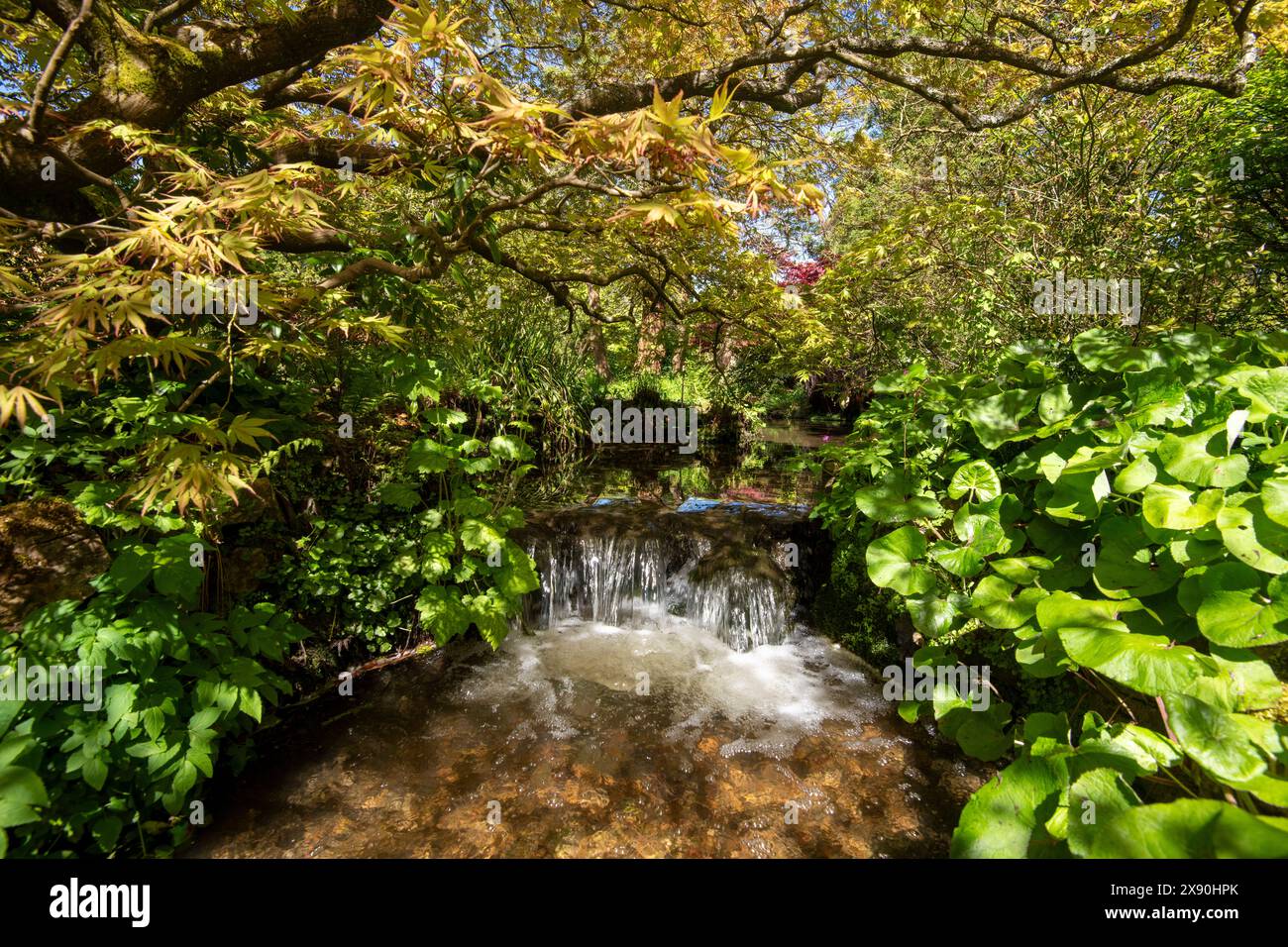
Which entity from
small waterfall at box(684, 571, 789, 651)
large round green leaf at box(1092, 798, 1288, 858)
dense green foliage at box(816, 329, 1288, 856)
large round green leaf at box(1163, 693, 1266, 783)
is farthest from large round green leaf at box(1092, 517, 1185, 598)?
small waterfall at box(684, 571, 789, 651)

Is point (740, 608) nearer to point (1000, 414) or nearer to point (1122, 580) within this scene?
Answer: point (1000, 414)

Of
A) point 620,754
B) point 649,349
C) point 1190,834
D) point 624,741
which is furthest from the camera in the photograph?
point 649,349

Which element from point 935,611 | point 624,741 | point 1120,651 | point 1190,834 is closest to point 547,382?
point 624,741

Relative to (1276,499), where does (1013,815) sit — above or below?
below

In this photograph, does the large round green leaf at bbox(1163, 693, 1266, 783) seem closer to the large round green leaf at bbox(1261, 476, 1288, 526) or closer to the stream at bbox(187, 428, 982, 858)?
the large round green leaf at bbox(1261, 476, 1288, 526)

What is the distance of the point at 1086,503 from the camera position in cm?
186

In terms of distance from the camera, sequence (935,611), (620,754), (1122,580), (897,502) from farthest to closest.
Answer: (620,754) < (897,502) < (935,611) < (1122,580)

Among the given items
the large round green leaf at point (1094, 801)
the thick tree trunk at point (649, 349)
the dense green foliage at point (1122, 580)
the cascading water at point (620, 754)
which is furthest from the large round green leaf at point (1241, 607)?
the thick tree trunk at point (649, 349)

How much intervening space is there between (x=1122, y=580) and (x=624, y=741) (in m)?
2.54

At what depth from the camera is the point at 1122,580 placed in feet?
5.37

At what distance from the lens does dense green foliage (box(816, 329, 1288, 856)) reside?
1.12m

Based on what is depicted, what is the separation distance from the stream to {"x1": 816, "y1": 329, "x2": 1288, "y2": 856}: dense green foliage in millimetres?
763

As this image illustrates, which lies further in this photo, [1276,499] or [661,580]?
[661,580]
